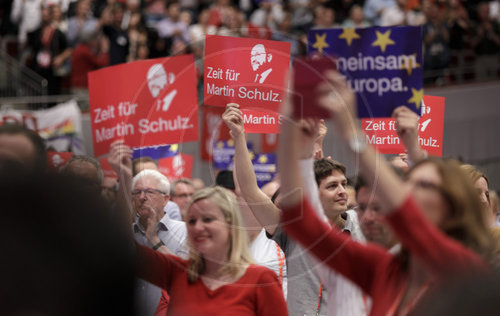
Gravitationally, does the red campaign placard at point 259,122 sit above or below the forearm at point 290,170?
above

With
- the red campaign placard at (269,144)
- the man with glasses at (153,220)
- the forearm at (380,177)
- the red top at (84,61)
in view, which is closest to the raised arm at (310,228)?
the forearm at (380,177)

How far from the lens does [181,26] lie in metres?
10.5

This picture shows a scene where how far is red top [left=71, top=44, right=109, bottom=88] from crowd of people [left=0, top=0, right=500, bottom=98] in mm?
13

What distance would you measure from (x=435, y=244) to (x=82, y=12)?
29.1 ft

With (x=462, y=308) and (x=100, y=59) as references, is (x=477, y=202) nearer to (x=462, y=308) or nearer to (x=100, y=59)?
(x=462, y=308)

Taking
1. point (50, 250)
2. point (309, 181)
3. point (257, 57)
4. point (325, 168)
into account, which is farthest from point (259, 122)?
point (50, 250)

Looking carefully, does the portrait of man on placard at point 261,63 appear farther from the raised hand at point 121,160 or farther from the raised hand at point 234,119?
the raised hand at point 121,160

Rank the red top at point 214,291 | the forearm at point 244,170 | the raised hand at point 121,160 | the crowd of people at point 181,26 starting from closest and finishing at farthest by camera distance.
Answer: the red top at point 214,291, the forearm at point 244,170, the raised hand at point 121,160, the crowd of people at point 181,26

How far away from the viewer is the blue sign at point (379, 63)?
3.07m

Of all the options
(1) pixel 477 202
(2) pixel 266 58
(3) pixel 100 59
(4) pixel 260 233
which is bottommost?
(4) pixel 260 233

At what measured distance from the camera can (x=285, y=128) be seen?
2248 mm

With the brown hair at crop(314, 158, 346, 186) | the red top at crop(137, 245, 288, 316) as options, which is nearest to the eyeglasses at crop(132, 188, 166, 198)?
the red top at crop(137, 245, 288, 316)

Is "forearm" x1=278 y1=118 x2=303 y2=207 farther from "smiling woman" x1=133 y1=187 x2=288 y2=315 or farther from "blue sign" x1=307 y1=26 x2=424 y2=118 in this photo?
"smiling woman" x1=133 y1=187 x2=288 y2=315

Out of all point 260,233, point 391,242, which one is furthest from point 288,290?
point 391,242
